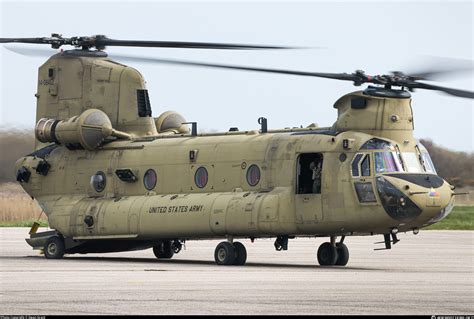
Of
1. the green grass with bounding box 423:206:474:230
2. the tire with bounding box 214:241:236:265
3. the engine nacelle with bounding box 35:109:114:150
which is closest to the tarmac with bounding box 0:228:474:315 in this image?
the tire with bounding box 214:241:236:265

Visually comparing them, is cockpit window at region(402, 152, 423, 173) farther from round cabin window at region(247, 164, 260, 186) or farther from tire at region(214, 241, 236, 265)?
tire at region(214, 241, 236, 265)

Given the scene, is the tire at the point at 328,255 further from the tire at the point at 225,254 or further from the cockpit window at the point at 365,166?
the cockpit window at the point at 365,166

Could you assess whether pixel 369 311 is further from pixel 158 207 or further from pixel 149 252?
Result: pixel 149 252

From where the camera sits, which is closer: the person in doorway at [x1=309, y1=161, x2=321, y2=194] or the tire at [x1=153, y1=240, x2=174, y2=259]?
the person in doorway at [x1=309, y1=161, x2=321, y2=194]

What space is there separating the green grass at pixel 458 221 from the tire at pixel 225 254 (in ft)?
89.4

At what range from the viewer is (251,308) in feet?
63.3

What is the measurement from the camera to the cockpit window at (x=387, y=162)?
30.7m

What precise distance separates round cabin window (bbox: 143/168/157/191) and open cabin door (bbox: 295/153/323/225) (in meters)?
5.02

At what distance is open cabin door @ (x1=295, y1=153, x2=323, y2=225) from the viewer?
31.3 metres

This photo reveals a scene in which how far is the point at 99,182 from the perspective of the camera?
3612cm

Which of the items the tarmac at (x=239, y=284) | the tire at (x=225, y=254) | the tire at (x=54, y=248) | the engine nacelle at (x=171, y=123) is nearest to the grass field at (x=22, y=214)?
the engine nacelle at (x=171, y=123)

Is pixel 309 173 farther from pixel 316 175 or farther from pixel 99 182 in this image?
pixel 99 182

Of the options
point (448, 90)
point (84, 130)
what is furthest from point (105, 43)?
point (448, 90)

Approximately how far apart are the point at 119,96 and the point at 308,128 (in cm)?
688
